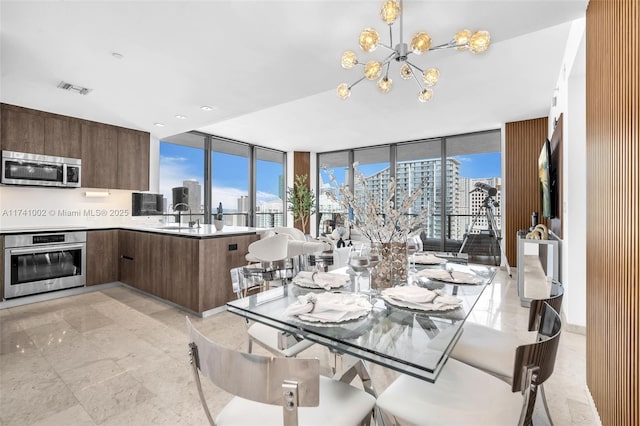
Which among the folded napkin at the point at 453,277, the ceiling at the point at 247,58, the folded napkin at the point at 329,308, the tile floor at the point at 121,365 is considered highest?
the ceiling at the point at 247,58

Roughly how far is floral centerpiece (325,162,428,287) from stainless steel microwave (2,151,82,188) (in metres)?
4.44

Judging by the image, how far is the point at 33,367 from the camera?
2.19 metres

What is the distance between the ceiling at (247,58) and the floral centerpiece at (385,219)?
4.11ft

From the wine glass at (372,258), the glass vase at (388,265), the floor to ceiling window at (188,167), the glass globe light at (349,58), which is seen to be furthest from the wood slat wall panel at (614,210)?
the floor to ceiling window at (188,167)

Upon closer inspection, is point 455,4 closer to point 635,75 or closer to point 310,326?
point 635,75

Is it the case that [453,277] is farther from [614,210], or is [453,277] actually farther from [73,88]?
[73,88]

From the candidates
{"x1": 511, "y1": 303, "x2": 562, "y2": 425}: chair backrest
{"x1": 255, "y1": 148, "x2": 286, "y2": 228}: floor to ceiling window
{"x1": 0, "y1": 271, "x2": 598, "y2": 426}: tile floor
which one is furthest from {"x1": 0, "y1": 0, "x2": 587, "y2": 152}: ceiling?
{"x1": 255, "y1": 148, "x2": 286, "y2": 228}: floor to ceiling window

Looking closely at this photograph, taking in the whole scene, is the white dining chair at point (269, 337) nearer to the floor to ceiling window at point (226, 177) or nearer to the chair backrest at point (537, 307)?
the chair backrest at point (537, 307)

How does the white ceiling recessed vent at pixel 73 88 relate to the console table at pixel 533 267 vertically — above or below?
above

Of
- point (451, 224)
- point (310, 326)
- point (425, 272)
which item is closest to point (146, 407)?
point (310, 326)

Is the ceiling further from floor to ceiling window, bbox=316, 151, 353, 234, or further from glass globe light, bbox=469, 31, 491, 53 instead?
floor to ceiling window, bbox=316, 151, 353, 234

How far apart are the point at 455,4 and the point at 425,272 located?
169 centimetres

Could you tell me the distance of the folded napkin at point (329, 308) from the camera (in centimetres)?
120

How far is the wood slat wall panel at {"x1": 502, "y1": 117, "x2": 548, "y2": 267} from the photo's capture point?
525 cm
